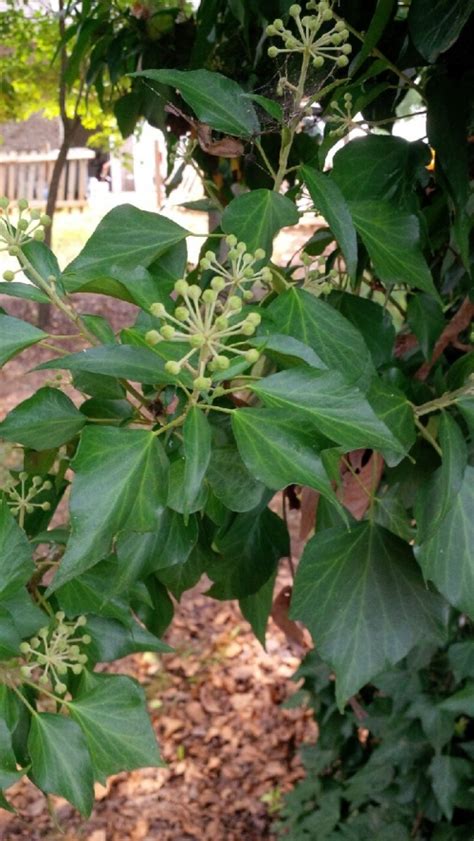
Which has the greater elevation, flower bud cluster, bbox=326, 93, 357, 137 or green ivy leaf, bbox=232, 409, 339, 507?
flower bud cluster, bbox=326, 93, 357, 137

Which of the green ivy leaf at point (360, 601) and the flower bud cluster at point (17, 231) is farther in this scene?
the green ivy leaf at point (360, 601)

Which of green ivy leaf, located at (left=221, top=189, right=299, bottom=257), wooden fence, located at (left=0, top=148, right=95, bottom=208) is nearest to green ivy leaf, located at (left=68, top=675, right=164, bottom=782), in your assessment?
green ivy leaf, located at (left=221, top=189, right=299, bottom=257)

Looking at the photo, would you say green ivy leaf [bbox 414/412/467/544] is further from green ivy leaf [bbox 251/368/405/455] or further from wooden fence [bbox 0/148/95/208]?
wooden fence [bbox 0/148/95/208]

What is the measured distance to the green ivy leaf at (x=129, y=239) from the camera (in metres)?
0.61

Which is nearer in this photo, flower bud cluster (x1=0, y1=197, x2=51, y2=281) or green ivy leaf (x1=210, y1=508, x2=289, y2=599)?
flower bud cluster (x1=0, y1=197, x2=51, y2=281)

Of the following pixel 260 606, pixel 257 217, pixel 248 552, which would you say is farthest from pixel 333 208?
pixel 260 606

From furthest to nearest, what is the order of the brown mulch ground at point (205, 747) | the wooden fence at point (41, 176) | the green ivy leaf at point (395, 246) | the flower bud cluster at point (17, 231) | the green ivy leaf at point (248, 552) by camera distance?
the wooden fence at point (41, 176)
the brown mulch ground at point (205, 747)
the green ivy leaf at point (248, 552)
the green ivy leaf at point (395, 246)
the flower bud cluster at point (17, 231)

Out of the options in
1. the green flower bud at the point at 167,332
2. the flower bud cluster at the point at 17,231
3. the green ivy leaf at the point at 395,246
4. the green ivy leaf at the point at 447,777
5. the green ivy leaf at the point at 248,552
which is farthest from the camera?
the green ivy leaf at the point at 447,777

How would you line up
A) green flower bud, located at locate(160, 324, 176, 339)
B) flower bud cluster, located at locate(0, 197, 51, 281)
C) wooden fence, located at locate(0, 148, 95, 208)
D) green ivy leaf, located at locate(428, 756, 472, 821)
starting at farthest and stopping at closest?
wooden fence, located at locate(0, 148, 95, 208) → green ivy leaf, located at locate(428, 756, 472, 821) → flower bud cluster, located at locate(0, 197, 51, 281) → green flower bud, located at locate(160, 324, 176, 339)

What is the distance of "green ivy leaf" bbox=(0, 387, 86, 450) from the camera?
1.92ft

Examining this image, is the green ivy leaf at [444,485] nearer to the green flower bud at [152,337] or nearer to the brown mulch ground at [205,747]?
the green flower bud at [152,337]

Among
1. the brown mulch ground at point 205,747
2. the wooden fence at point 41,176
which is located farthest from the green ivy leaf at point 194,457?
the wooden fence at point 41,176

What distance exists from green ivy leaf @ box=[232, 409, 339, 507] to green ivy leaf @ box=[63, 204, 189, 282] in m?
0.17

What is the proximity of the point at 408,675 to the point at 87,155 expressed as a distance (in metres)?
5.83
